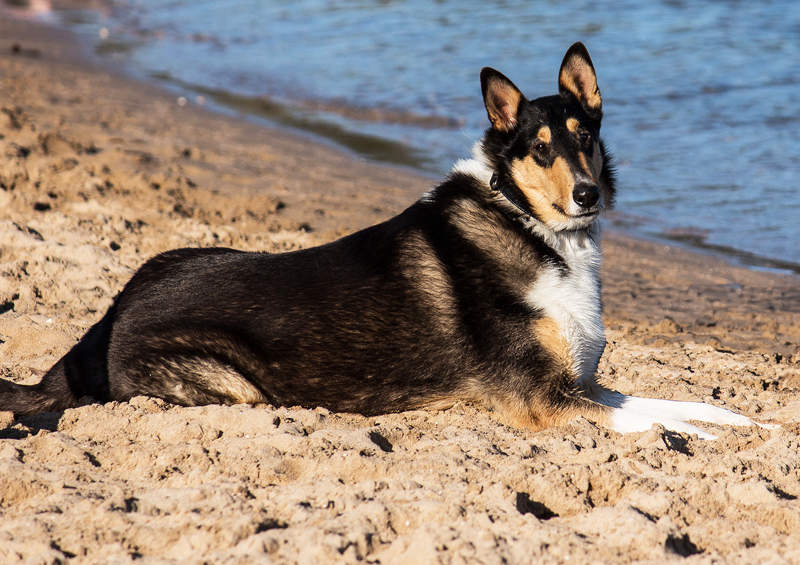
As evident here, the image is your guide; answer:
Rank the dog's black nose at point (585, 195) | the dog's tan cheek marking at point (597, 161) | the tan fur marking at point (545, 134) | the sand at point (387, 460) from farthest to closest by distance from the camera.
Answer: the dog's tan cheek marking at point (597, 161), the tan fur marking at point (545, 134), the dog's black nose at point (585, 195), the sand at point (387, 460)

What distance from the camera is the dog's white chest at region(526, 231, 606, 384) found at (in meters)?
4.59

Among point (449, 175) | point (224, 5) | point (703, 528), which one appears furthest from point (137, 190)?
point (224, 5)

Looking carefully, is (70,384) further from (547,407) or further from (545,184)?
(545,184)

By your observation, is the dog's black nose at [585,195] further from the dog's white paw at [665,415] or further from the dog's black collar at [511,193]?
the dog's white paw at [665,415]

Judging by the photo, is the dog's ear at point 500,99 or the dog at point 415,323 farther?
the dog's ear at point 500,99

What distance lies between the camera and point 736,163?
33.8ft

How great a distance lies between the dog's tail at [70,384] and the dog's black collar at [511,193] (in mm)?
2178

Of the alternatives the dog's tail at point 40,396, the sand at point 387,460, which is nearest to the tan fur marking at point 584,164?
the sand at point 387,460

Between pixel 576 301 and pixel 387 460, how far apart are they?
1.38 meters

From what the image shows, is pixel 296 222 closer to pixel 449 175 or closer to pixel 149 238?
pixel 149 238

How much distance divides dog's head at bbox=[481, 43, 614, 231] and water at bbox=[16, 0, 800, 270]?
13.0 feet

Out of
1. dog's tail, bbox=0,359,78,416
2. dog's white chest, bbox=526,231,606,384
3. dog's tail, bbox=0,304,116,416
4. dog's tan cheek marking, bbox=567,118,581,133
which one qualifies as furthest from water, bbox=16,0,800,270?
dog's tail, bbox=0,359,78,416

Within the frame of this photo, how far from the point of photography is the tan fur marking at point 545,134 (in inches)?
185

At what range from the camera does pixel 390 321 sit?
14.9 feet
